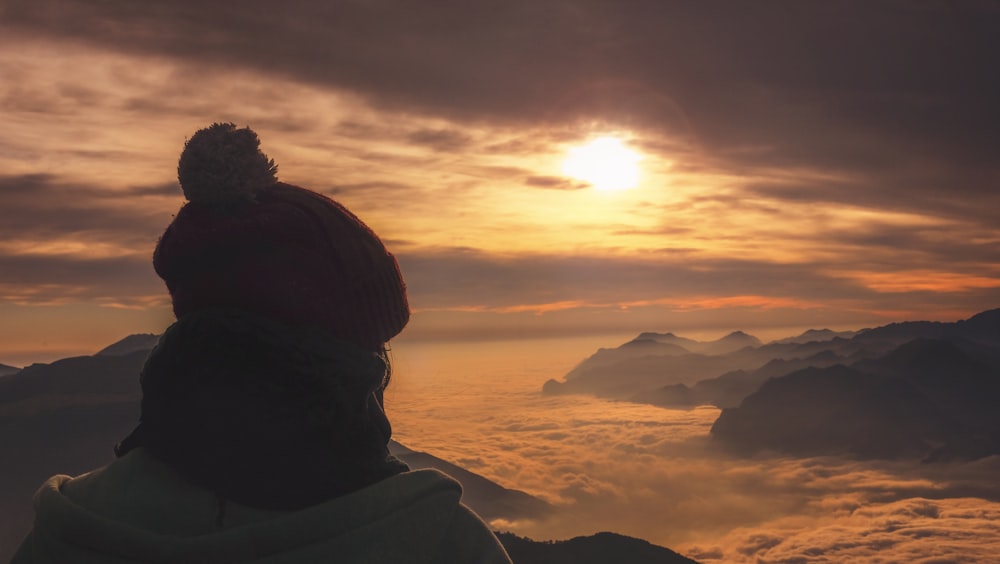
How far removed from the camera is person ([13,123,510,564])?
2.43 m

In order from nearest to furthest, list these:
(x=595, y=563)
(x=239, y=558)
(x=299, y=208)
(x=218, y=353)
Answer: (x=239, y=558), (x=218, y=353), (x=299, y=208), (x=595, y=563)

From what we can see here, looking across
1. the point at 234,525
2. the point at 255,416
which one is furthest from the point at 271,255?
the point at 234,525

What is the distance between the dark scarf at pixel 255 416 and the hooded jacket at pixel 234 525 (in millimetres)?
90

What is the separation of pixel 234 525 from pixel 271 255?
925 millimetres

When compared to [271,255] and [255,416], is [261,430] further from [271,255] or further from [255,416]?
[271,255]

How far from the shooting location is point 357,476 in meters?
2.61

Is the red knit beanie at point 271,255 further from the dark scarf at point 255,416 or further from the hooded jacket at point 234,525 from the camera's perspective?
the hooded jacket at point 234,525

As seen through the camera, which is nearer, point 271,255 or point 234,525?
point 234,525

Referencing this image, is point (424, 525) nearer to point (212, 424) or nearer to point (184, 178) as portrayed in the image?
point (212, 424)

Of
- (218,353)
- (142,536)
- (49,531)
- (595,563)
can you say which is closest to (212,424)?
(218,353)

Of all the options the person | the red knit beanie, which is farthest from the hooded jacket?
the red knit beanie

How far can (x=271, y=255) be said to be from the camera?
2701 mm

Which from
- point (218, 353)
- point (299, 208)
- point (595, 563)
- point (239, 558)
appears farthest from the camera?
point (595, 563)

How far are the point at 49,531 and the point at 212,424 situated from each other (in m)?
0.67
